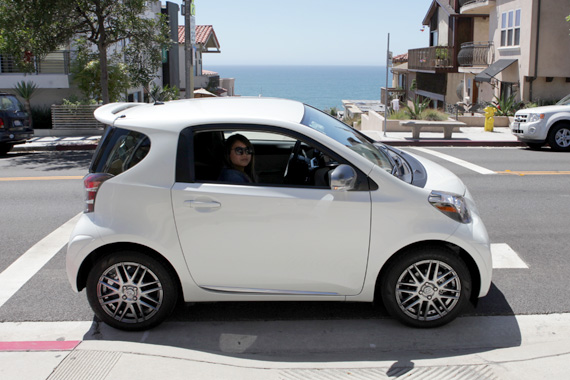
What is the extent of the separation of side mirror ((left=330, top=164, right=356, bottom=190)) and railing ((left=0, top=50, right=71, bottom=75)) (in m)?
20.6

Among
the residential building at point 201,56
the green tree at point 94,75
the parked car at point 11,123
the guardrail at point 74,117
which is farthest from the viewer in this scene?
the residential building at point 201,56

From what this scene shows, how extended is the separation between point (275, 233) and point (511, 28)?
84.4 ft

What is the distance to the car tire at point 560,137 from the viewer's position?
15.5 meters

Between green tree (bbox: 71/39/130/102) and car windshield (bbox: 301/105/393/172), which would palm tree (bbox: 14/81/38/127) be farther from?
car windshield (bbox: 301/105/393/172)

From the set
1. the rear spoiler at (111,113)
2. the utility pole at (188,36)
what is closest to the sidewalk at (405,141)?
the utility pole at (188,36)

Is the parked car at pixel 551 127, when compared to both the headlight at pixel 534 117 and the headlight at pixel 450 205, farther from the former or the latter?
the headlight at pixel 450 205

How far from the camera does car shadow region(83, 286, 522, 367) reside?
4.59 metres

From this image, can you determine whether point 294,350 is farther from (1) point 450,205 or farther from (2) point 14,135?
(2) point 14,135

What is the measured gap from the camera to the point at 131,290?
191 inches

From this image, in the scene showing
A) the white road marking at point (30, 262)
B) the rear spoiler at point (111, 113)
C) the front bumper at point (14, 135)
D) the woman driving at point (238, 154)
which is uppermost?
the rear spoiler at point (111, 113)

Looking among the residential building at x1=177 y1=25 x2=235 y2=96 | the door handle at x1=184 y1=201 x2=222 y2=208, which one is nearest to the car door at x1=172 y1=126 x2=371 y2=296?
the door handle at x1=184 y1=201 x2=222 y2=208

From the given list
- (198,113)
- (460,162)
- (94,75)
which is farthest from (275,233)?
(94,75)

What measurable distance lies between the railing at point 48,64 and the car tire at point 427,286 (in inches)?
820

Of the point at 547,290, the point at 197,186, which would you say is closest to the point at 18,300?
the point at 197,186
